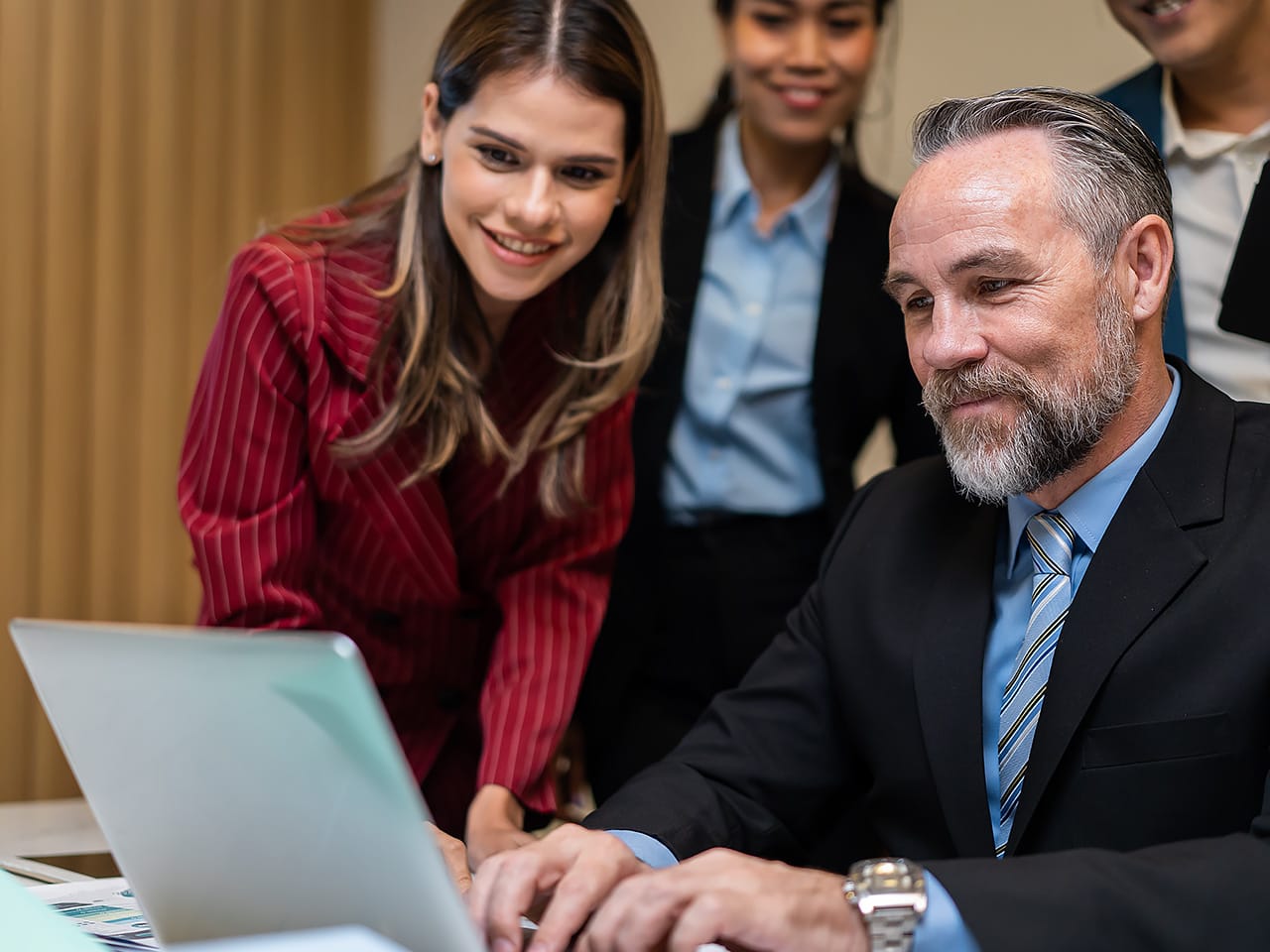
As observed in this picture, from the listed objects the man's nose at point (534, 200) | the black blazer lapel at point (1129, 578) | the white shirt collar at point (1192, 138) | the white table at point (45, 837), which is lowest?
the white table at point (45, 837)

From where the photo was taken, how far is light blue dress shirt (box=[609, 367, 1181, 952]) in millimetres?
1415

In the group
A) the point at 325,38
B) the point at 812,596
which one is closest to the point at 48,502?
the point at 325,38

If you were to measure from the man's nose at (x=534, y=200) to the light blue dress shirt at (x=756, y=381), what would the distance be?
60cm

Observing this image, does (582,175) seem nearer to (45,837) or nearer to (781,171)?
(781,171)

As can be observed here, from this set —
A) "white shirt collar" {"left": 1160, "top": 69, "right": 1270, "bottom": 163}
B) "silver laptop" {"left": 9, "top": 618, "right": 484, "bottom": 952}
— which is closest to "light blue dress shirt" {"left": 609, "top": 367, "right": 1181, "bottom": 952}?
"silver laptop" {"left": 9, "top": 618, "right": 484, "bottom": 952}

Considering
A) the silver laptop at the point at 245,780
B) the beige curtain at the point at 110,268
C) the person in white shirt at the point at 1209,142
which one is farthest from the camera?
the beige curtain at the point at 110,268

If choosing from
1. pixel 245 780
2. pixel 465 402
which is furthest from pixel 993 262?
pixel 245 780

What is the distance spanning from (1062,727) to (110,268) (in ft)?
8.38

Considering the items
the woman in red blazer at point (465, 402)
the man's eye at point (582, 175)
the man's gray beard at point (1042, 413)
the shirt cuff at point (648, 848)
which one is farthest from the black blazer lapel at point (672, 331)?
the shirt cuff at point (648, 848)

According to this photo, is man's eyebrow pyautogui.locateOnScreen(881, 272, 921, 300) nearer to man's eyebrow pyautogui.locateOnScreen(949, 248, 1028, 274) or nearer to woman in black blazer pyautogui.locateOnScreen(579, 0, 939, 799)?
man's eyebrow pyautogui.locateOnScreen(949, 248, 1028, 274)

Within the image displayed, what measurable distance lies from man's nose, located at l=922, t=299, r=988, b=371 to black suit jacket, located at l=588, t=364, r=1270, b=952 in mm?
198

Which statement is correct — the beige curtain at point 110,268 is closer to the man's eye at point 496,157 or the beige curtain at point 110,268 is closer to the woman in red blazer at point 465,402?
the woman in red blazer at point 465,402

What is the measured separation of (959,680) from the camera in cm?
145

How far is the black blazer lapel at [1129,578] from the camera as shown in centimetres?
133
